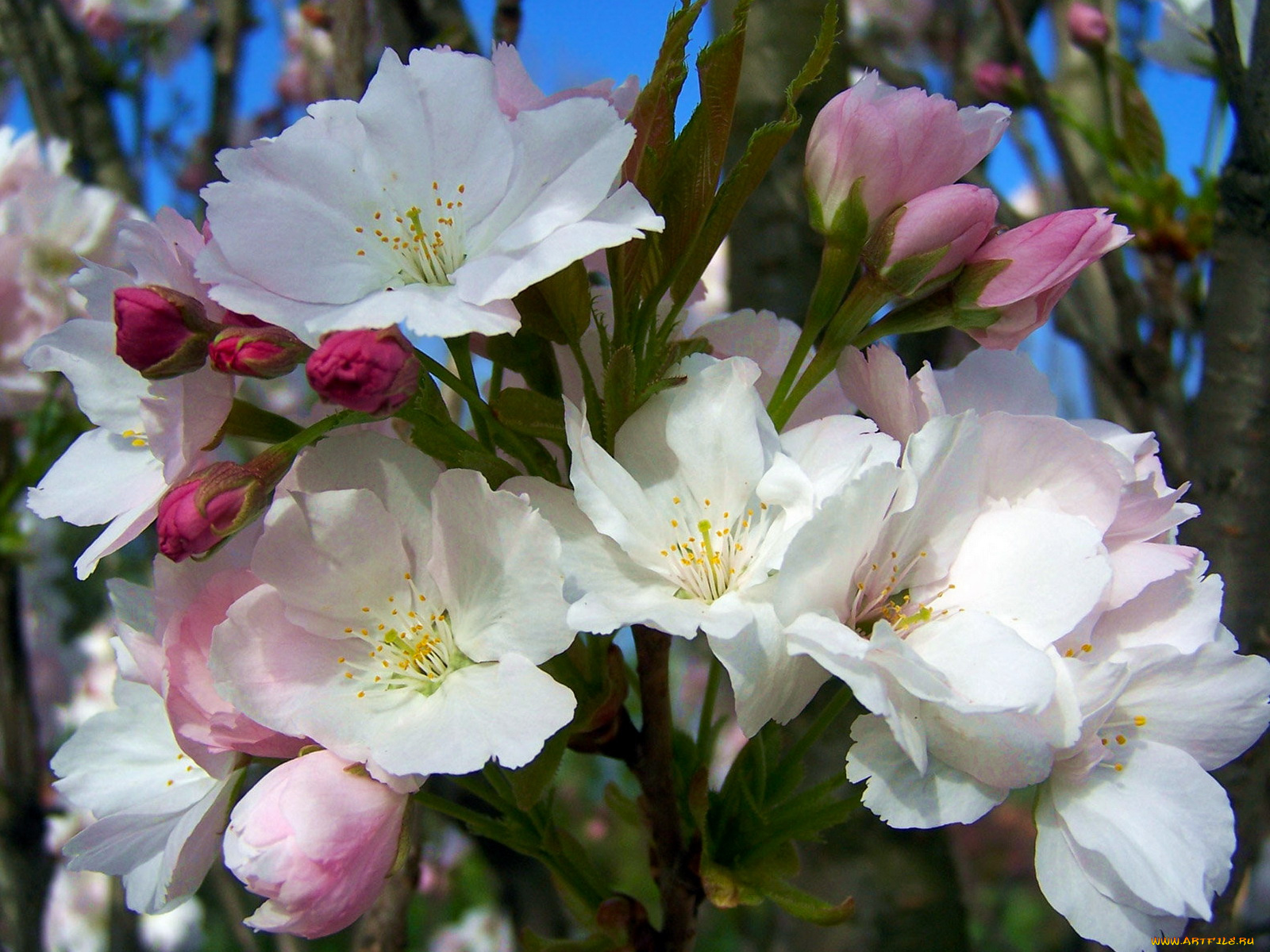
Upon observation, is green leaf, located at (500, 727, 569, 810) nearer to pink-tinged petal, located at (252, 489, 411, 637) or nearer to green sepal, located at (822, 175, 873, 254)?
pink-tinged petal, located at (252, 489, 411, 637)

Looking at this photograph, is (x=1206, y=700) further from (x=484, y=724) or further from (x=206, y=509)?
(x=206, y=509)

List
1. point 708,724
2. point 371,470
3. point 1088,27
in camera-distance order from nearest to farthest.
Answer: point 371,470 → point 708,724 → point 1088,27

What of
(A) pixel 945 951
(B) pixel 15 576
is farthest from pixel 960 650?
(B) pixel 15 576

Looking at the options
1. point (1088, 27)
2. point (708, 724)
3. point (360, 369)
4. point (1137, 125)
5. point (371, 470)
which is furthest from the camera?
point (1088, 27)

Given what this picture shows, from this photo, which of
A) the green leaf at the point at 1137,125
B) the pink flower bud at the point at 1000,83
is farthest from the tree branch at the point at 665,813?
the pink flower bud at the point at 1000,83

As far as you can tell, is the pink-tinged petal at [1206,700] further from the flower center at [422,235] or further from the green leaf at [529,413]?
the flower center at [422,235]

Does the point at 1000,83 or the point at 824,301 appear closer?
the point at 824,301

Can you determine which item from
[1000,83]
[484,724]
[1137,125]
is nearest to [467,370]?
[484,724]
